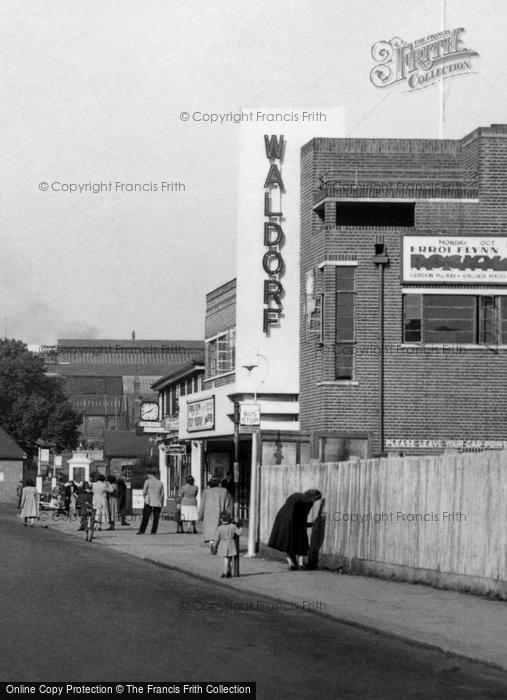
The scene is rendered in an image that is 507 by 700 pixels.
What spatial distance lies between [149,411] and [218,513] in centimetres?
2695

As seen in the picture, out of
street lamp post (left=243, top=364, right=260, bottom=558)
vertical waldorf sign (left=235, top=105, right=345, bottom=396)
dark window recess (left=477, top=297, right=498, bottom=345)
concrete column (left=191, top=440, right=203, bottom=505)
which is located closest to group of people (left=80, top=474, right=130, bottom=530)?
concrete column (left=191, top=440, right=203, bottom=505)

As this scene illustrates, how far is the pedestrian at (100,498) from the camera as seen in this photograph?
37.0 metres

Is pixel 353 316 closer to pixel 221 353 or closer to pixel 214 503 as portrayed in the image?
pixel 214 503

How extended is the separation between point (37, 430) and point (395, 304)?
78.3m

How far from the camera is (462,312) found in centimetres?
3266

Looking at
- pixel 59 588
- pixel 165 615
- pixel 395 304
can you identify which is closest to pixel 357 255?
pixel 395 304

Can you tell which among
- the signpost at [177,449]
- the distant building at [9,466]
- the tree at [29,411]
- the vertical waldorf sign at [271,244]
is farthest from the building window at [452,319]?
the tree at [29,411]

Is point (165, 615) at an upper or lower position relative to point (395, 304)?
lower

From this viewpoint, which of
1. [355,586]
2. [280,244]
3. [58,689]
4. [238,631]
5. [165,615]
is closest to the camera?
[58,689]

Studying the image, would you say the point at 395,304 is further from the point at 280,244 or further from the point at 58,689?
the point at 58,689

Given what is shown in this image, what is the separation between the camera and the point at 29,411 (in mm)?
106625

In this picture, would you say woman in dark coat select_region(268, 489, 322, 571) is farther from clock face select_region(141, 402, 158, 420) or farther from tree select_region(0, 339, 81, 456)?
tree select_region(0, 339, 81, 456)

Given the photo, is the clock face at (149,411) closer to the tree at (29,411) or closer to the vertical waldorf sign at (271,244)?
the vertical waldorf sign at (271,244)

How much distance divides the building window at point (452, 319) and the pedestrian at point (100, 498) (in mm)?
9850
